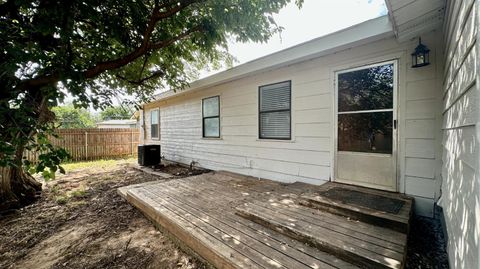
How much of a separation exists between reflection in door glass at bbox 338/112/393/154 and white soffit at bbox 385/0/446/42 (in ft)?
3.57

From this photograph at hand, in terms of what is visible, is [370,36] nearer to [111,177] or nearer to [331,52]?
[331,52]

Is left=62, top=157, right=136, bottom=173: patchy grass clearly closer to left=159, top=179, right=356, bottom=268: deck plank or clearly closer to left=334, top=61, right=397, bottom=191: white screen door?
left=159, top=179, right=356, bottom=268: deck plank

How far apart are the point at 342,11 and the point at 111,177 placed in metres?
8.20

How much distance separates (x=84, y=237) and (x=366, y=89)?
15.5 feet

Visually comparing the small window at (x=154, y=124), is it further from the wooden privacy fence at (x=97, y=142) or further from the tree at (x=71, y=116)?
the tree at (x=71, y=116)

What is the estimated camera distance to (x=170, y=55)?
463 cm

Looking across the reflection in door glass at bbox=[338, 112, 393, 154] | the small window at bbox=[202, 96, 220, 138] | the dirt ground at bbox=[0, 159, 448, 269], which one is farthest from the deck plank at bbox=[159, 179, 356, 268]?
the small window at bbox=[202, 96, 220, 138]

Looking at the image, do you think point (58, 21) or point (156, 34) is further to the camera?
point (156, 34)

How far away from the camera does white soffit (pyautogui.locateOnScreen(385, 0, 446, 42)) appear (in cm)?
202

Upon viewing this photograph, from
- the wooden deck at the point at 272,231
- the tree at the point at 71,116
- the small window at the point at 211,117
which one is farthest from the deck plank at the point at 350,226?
the tree at the point at 71,116

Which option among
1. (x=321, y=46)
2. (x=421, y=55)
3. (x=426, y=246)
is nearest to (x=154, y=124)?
(x=321, y=46)

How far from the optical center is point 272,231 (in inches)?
92.6

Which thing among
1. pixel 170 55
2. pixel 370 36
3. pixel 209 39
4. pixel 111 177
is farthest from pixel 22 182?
pixel 370 36

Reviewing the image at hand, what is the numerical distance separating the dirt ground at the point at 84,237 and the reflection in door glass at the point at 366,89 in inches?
125
